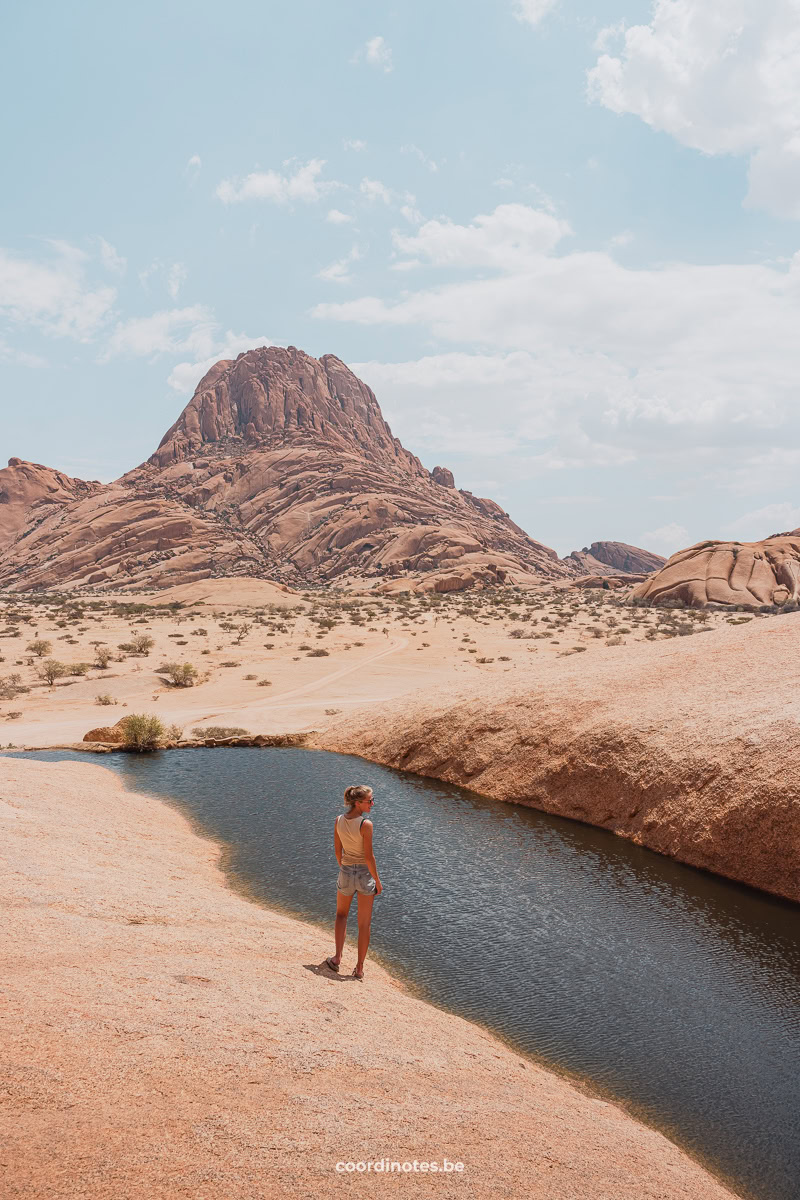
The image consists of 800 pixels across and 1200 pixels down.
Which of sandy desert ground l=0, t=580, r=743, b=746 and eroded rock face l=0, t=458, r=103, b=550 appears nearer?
sandy desert ground l=0, t=580, r=743, b=746

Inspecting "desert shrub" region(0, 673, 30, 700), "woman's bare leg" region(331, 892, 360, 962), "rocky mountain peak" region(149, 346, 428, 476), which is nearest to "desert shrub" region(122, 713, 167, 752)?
"desert shrub" region(0, 673, 30, 700)

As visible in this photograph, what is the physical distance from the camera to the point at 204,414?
597 ft

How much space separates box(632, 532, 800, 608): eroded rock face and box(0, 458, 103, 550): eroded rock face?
413ft

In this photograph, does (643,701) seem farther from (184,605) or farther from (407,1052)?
(184,605)

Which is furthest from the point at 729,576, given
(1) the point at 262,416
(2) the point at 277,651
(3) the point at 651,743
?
(1) the point at 262,416

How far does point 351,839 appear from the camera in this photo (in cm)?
863

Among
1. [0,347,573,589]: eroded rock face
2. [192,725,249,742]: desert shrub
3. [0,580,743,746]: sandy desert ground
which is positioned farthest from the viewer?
[0,347,573,589]: eroded rock face

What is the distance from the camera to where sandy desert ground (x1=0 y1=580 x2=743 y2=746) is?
A: 2879cm

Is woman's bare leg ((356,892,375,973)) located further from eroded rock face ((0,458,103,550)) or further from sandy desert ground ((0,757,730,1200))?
eroded rock face ((0,458,103,550))

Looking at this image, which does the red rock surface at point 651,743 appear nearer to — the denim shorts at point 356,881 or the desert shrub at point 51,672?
the denim shorts at point 356,881

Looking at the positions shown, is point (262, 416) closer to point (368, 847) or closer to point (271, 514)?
point (271, 514)

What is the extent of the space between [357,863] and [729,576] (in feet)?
222

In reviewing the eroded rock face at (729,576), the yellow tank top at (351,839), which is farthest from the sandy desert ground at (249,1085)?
the eroded rock face at (729,576)

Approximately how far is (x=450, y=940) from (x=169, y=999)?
17.7ft
